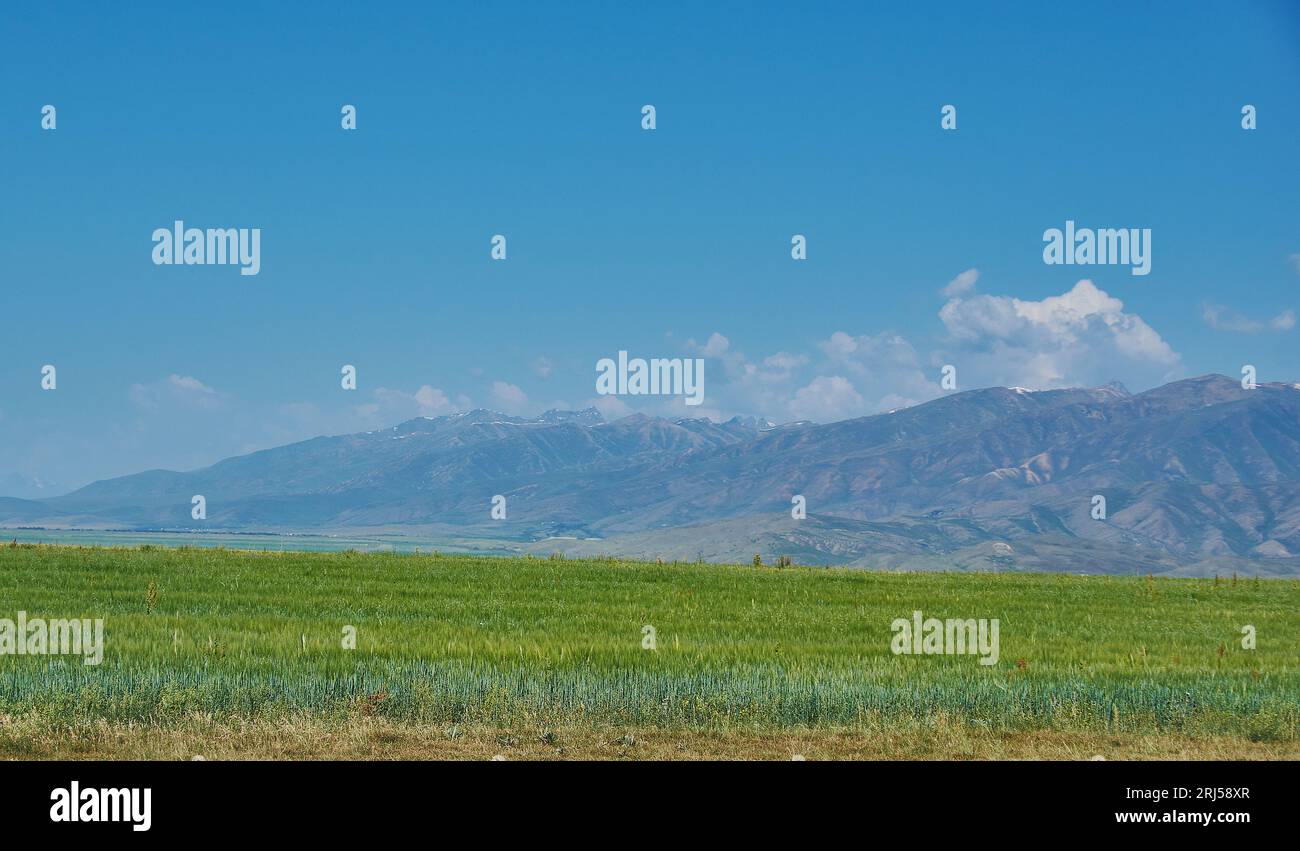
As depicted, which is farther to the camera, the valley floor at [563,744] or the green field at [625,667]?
the green field at [625,667]

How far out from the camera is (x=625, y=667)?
20.0 m

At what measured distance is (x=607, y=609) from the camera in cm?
3012

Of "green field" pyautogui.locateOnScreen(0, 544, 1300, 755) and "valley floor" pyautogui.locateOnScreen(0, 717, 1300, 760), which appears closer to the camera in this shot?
"valley floor" pyautogui.locateOnScreen(0, 717, 1300, 760)

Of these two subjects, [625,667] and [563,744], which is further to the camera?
[625,667]

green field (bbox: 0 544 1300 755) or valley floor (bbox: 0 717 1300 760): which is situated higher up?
green field (bbox: 0 544 1300 755)

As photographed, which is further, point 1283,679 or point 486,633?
point 486,633

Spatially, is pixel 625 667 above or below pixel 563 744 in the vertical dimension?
above

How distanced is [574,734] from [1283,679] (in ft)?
42.0

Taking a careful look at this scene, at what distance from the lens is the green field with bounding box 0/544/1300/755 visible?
17.0 meters

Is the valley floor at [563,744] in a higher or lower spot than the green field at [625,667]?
lower

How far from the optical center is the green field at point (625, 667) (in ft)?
55.8
